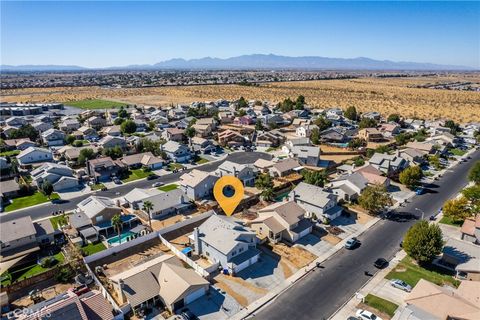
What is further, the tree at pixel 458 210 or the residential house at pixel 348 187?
the residential house at pixel 348 187

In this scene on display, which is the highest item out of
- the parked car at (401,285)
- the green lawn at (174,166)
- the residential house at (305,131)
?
the residential house at (305,131)

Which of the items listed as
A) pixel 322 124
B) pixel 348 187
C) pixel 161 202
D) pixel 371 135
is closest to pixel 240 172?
pixel 161 202

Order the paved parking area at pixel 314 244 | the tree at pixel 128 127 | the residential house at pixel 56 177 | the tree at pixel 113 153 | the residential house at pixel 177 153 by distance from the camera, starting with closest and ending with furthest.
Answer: the paved parking area at pixel 314 244 < the residential house at pixel 56 177 < the tree at pixel 113 153 < the residential house at pixel 177 153 < the tree at pixel 128 127

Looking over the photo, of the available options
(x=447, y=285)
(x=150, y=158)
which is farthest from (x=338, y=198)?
(x=150, y=158)

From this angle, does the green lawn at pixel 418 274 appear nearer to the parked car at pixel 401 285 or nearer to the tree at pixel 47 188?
the parked car at pixel 401 285

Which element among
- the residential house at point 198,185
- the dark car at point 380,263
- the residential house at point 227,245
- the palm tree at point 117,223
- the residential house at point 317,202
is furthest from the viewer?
the residential house at point 198,185

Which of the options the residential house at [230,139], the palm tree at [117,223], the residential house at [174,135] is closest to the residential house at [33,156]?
the residential house at [174,135]

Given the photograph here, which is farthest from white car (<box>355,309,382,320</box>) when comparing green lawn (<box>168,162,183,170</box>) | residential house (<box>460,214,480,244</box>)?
green lawn (<box>168,162,183,170</box>)
